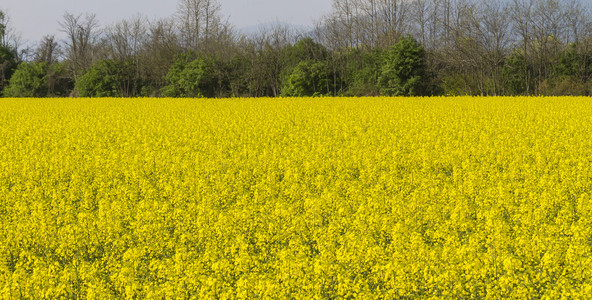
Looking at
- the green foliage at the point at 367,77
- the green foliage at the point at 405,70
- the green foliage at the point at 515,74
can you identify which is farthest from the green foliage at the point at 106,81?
the green foliage at the point at 515,74

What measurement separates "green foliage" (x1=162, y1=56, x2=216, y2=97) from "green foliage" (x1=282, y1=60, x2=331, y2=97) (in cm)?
787

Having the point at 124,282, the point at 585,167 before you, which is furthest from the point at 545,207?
the point at 124,282

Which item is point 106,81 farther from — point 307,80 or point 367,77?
point 367,77

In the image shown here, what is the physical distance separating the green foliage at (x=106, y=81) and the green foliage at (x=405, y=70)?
29611mm

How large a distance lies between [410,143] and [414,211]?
7.76 meters

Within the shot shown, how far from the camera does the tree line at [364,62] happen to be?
4756cm

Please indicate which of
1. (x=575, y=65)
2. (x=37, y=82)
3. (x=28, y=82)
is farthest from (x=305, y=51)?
(x=28, y=82)

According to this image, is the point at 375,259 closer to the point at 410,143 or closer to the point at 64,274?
the point at 64,274

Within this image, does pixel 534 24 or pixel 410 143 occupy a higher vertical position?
pixel 534 24

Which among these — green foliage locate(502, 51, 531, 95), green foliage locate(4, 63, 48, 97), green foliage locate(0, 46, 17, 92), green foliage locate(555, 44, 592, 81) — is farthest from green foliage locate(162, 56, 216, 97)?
green foliage locate(555, 44, 592, 81)

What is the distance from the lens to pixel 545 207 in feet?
32.8

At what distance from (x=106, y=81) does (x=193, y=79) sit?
38.4ft

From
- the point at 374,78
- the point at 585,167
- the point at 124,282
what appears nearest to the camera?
the point at 124,282

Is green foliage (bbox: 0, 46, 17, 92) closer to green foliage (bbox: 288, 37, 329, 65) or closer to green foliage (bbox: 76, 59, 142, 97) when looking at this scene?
green foliage (bbox: 76, 59, 142, 97)
